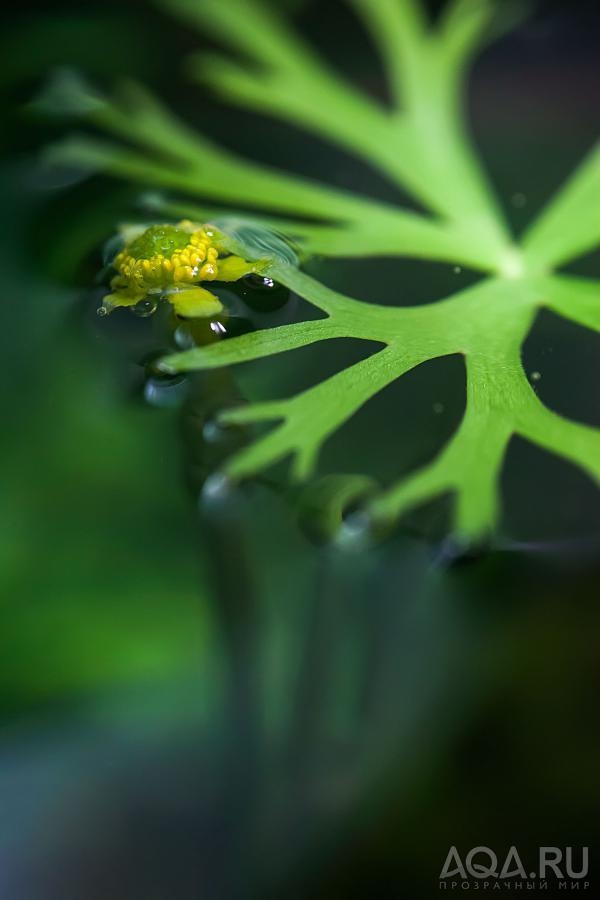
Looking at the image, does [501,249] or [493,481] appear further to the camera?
[501,249]

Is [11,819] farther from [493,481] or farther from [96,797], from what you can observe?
[493,481]

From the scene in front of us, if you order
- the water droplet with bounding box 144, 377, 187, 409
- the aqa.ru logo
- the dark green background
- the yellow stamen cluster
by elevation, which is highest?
the yellow stamen cluster

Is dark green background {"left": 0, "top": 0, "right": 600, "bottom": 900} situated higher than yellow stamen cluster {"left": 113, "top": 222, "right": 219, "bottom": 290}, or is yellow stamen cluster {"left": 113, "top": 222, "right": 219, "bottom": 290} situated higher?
yellow stamen cluster {"left": 113, "top": 222, "right": 219, "bottom": 290}

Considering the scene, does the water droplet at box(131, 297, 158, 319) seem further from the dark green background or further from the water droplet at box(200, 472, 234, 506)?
the water droplet at box(200, 472, 234, 506)

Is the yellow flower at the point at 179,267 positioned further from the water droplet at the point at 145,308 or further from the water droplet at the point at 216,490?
the water droplet at the point at 216,490

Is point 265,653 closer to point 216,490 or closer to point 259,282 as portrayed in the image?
point 216,490

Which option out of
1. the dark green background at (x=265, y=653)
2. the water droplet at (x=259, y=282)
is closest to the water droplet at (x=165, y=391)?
the dark green background at (x=265, y=653)

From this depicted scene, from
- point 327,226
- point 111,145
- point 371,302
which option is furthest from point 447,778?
point 111,145

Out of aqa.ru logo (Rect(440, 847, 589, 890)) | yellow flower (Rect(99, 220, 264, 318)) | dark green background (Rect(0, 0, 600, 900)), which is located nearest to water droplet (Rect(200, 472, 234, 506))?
dark green background (Rect(0, 0, 600, 900))
